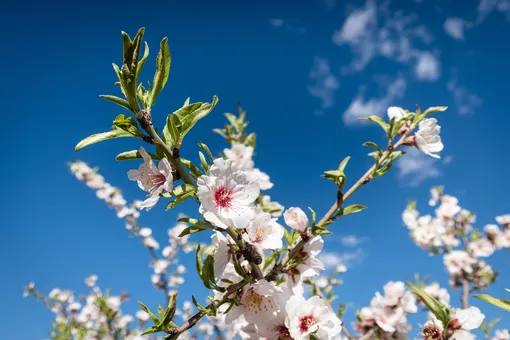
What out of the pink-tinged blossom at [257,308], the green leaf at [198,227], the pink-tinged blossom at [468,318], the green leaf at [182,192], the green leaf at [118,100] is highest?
the green leaf at [118,100]

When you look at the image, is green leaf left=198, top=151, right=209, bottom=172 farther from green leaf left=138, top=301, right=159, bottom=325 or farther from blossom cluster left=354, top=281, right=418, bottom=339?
blossom cluster left=354, top=281, right=418, bottom=339

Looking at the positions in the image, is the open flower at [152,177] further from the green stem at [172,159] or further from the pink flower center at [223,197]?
the pink flower center at [223,197]

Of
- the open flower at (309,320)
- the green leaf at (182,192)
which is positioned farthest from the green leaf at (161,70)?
the open flower at (309,320)

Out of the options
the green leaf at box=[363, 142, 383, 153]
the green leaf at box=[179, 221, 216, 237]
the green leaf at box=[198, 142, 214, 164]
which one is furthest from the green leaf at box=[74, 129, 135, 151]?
the green leaf at box=[363, 142, 383, 153]

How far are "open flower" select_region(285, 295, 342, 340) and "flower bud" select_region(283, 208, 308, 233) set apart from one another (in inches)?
10.4

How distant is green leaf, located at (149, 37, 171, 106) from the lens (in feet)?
3.89

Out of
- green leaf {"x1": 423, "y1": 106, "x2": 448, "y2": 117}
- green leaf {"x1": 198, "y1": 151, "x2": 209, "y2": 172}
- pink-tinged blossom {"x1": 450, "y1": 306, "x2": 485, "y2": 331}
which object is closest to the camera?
green leaf {"x1": 198, "y1": 151, "x2": 209, "y2": 172}

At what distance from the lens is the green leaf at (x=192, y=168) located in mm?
1274

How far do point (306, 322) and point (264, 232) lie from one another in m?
0.37

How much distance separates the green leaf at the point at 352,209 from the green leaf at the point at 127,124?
810mm

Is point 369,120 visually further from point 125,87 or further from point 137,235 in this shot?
point 137,235

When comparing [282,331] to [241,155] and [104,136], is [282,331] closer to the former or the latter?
[104,136]

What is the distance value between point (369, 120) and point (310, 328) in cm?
90

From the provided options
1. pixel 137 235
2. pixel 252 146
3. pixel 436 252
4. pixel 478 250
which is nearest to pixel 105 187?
pixel 137 235
